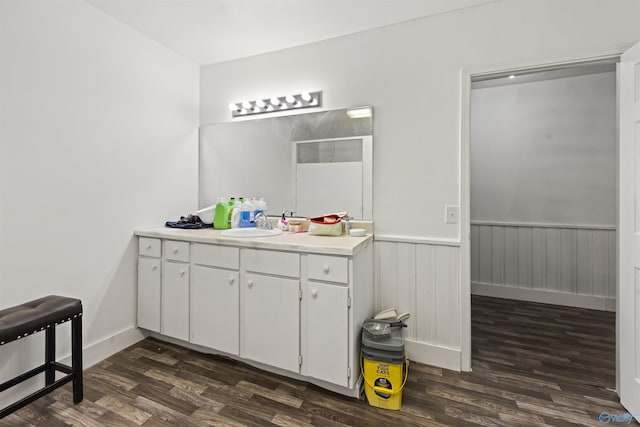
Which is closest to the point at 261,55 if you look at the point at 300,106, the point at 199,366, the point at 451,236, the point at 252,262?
the point at 300,106

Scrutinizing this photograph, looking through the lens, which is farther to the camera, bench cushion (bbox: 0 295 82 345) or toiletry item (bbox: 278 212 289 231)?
toiletry item (bbox: 278 212 289 231)

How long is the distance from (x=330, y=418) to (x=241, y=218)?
156 cm

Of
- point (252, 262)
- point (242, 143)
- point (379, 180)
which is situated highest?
point (242, 143)

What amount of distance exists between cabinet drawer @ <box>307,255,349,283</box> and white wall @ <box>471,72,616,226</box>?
2.63 m

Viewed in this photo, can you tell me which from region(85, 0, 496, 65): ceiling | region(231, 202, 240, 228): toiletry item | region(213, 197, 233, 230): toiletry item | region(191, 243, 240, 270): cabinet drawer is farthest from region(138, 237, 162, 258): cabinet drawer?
region(85, 0, 496, 65): ceiling

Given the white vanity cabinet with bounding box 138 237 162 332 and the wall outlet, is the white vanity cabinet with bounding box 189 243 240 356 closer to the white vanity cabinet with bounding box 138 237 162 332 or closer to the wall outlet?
the white vanity cabinet with bounding box 138 237 162 332

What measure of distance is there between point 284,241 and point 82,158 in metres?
1.48

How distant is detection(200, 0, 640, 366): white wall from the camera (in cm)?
184

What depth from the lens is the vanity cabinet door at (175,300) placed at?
7.19ft

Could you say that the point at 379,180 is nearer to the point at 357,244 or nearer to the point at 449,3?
the point at 357,244

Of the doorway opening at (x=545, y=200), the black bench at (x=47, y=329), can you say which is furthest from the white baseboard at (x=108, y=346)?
the doorway opening at (x=545, y=200)

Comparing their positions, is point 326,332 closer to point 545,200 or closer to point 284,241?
point 284,241

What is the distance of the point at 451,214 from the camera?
2.06 meters

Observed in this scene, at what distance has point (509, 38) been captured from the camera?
75.0 inches
